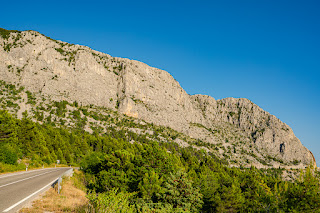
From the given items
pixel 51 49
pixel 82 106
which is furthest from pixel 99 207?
pixel 51 49

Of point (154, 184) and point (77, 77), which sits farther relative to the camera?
point (77, 77)

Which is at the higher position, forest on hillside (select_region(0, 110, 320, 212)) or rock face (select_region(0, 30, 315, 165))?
rock face (select_region(0, 30, 315, 165))

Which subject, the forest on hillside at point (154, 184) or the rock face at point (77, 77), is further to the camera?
the rock face at point (77, 77)

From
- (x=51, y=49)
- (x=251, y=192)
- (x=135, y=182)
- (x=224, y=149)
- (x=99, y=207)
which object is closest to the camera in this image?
(x=99, y=207)

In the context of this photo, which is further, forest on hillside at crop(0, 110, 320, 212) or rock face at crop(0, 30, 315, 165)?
rock face at crop(0, 30, 315, 165)

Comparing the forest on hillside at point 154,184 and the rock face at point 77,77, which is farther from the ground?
the rock face at point 77,77

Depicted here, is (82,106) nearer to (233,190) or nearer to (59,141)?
(59,141)

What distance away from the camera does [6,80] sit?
122 metres

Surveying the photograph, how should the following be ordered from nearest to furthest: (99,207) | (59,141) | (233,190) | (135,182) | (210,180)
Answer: (99,207) → (135,182) → (233,190) → (210,180) → (59,141)

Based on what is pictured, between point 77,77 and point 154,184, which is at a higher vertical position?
point 77,77

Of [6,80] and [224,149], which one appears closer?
[6,80]

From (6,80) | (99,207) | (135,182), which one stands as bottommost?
(135,182)

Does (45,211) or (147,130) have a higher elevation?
(147,130)

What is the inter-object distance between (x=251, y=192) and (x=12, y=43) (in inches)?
7018
